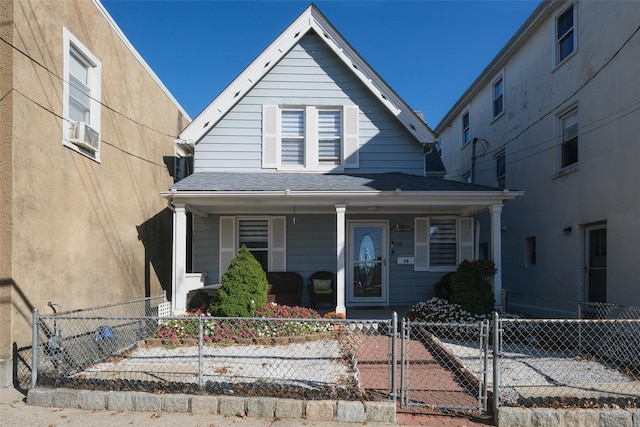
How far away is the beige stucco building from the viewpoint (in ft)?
16.8

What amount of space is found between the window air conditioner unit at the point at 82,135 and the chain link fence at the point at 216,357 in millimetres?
2786

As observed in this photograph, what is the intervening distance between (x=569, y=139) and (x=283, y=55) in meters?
7.06

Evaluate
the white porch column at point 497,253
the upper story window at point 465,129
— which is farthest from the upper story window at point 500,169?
the white porch column at point 497,253

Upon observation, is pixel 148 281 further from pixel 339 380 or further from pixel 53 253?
pixel 339 380

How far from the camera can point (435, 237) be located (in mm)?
9938

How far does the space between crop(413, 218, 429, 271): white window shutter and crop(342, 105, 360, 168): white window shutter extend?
221 cm

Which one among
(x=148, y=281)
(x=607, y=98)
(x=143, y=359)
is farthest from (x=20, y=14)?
(x=607, y=98)

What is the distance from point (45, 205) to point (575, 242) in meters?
10.2

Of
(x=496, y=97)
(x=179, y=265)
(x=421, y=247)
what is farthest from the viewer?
(x=496, y=97)

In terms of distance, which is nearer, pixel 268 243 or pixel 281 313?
pixel 281 313

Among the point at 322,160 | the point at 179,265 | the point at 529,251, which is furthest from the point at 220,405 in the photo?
the point at 529,251

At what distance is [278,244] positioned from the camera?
970 cm

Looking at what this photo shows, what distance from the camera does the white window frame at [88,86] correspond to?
6.24 meters

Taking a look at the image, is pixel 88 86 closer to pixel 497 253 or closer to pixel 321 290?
pixel 321 290
